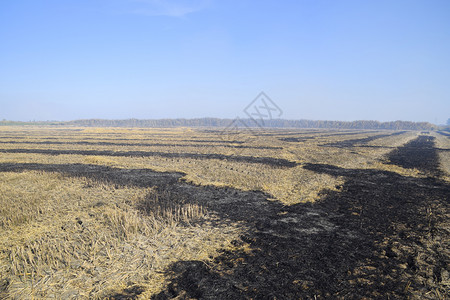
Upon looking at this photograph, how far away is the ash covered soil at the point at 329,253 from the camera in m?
4.88

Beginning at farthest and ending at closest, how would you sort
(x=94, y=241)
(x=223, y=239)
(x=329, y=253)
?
(x=223, y=239)
(x=94, y=241)
(x=329, y=253)

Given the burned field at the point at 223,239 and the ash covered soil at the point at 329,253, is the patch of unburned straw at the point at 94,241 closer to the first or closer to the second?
the burned field at the point at 223,239

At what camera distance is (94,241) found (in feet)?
22.4

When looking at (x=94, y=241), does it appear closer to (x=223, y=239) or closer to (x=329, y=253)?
(x=223, y=239)

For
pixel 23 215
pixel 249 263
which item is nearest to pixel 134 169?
pixel 23 215

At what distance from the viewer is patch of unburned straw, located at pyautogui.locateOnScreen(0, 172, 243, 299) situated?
5059 mm

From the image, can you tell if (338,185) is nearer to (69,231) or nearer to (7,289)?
(69,231)

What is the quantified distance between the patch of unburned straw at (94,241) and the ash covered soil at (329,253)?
76cm

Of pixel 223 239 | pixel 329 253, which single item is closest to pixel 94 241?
pixel 223 239

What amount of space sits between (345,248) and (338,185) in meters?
7.96

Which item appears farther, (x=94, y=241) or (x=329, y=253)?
(x=94, y=241)

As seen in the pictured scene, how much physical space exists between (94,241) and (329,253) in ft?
22.0

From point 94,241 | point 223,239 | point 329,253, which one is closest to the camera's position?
point 329,253

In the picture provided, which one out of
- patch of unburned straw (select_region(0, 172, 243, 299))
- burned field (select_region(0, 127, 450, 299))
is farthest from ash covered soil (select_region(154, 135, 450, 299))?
patch of unburned straw (select_region(0, 172, 243, 299))
